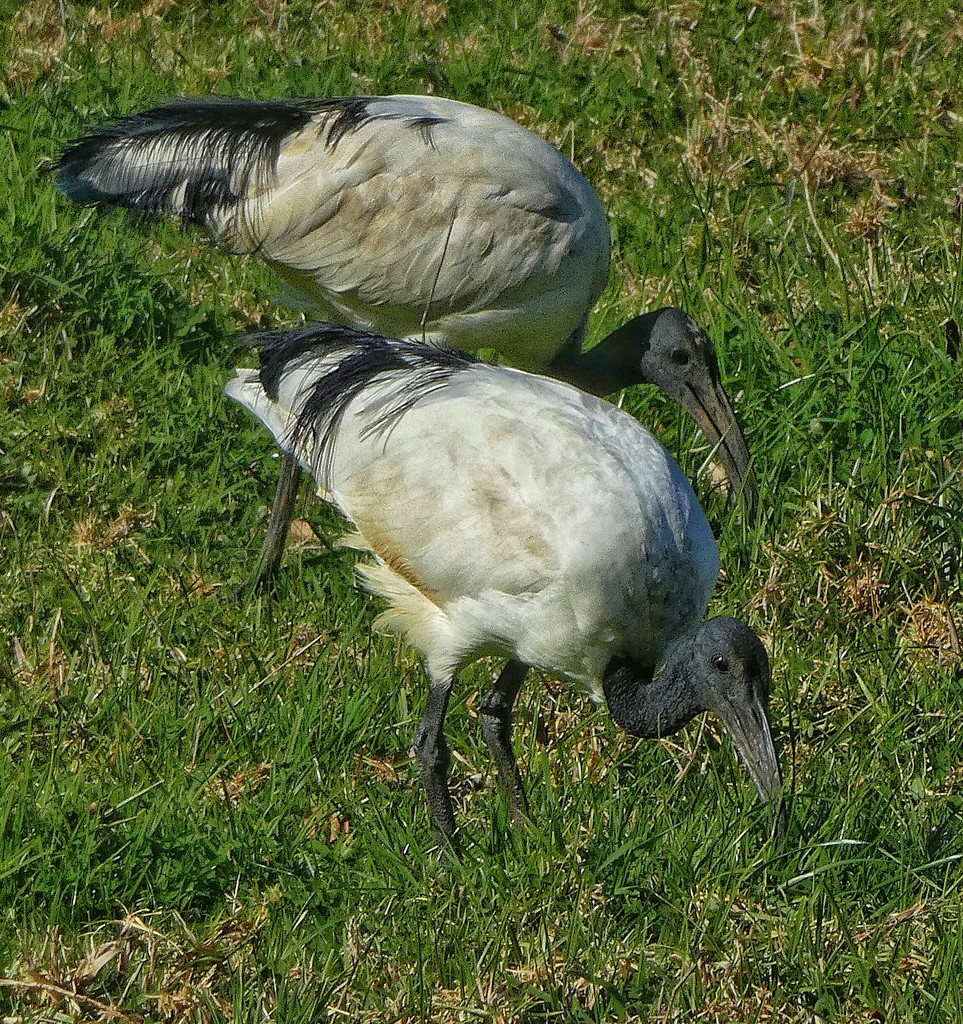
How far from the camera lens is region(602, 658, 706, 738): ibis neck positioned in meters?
3.99

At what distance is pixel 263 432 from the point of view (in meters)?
5.64

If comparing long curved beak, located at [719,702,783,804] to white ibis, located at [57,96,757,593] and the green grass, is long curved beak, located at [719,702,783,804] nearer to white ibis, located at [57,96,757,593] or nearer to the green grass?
the green grass

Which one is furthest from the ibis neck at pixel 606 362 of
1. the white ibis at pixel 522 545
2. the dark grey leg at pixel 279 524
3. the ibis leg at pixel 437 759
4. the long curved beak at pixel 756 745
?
the long curved beak at pixel 756 745

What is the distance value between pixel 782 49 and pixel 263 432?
10.9ft

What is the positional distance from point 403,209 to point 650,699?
6.50 ft

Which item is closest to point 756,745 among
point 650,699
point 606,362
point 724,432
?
point 650,699

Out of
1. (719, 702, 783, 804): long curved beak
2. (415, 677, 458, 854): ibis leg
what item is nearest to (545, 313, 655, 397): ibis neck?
(415, 677, 458, 854): ibis leg

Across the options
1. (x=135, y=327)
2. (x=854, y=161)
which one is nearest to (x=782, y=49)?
(x=854, y=161)

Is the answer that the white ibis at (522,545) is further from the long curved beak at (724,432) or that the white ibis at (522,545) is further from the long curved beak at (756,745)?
the long curved beak at (724,432)

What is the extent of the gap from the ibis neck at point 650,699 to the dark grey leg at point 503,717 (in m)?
0.30

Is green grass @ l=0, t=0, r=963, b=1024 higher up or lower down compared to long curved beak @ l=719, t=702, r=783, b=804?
lower down

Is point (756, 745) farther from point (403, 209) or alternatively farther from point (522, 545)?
point (403, 209)

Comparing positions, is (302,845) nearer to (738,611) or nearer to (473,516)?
(473,516)

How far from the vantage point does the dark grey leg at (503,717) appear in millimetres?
4227
